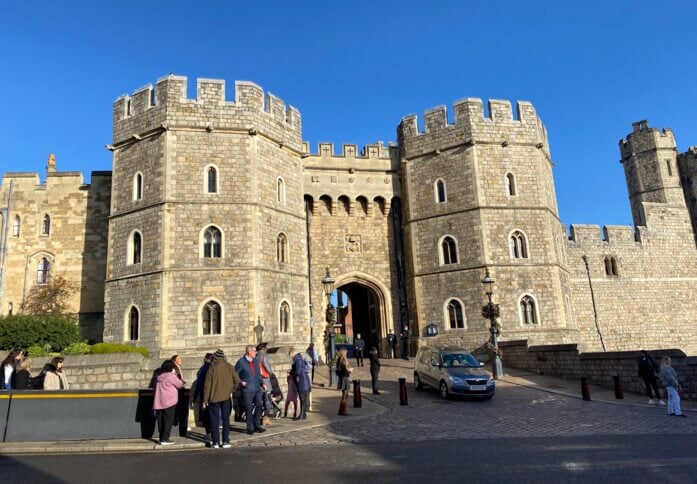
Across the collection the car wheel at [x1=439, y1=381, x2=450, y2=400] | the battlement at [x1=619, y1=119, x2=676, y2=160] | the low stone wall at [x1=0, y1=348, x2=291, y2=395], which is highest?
the battlement at [x1=619, y1=119, x2=676, y2=160]

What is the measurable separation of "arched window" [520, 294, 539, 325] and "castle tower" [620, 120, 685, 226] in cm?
1789

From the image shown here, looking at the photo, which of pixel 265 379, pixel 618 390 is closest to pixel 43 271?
pixel 265 379

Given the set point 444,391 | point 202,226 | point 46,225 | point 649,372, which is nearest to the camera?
point 649,372

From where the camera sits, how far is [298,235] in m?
22.7

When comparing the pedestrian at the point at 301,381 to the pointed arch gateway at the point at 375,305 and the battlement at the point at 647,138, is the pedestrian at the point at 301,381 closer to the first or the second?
the pointed arch gateway at the point at 375,305

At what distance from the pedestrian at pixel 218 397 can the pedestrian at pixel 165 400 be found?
1.94 ft

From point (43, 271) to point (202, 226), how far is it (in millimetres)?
9693

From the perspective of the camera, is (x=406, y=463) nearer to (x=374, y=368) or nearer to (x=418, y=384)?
(x=374, y=368)

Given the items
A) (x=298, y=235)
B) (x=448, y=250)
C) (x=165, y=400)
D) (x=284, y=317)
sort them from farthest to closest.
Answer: (x=448, y=250) < (x=298, y=235) < (x=284, y=317) < (x=165, y=400)

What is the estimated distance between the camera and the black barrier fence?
360 inches

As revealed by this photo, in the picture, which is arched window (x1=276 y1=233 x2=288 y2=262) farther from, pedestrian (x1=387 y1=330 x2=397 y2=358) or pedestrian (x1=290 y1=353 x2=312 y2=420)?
pedestrian (x1=290 y1=353 x2=312 y2=420)

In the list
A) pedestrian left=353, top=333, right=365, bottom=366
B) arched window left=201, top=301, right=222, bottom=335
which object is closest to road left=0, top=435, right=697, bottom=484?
arched window left=201, top=301, right=222, bottom=335

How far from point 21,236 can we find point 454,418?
74.1ft

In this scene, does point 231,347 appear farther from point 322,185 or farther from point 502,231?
point 502,231
